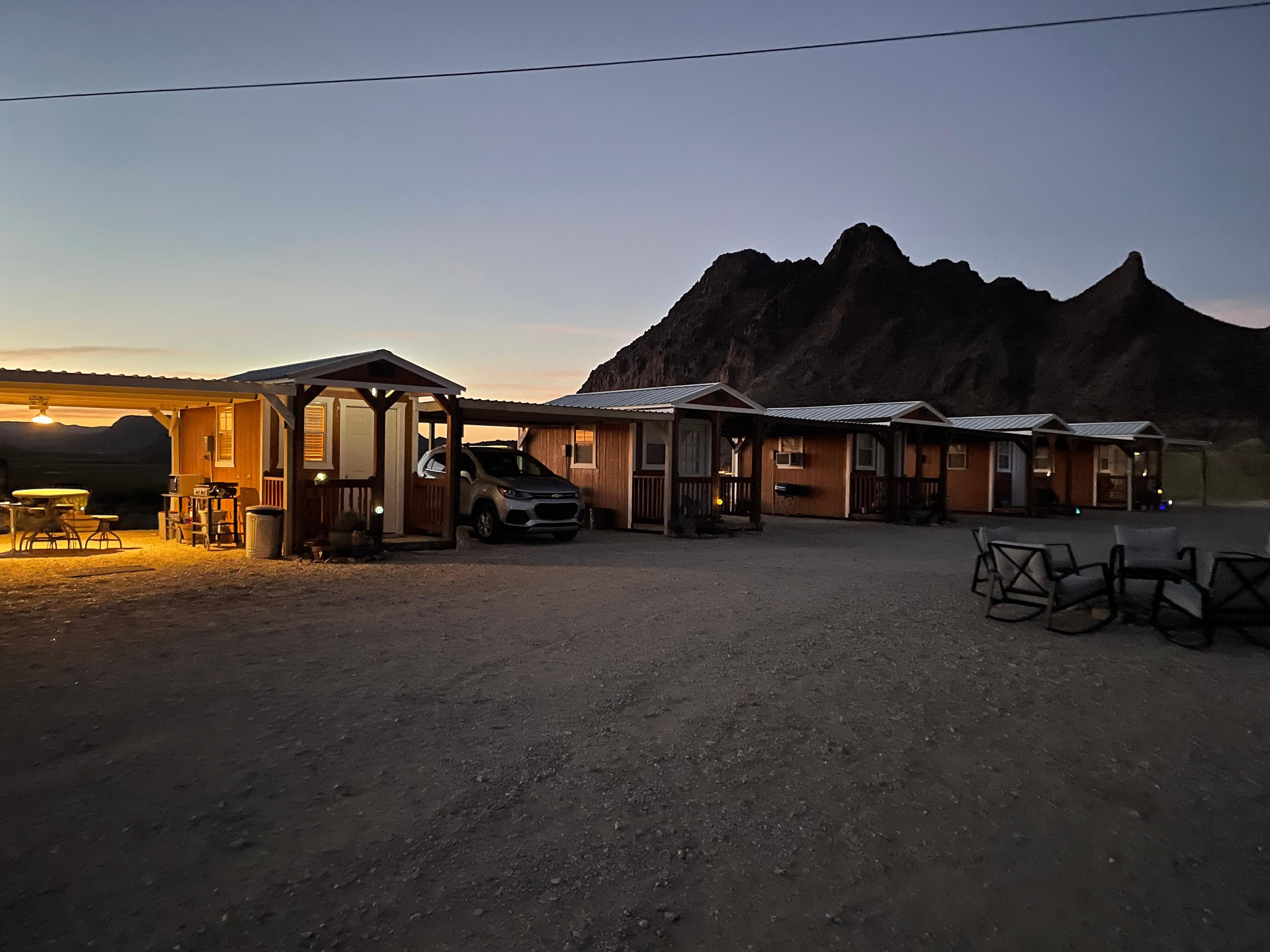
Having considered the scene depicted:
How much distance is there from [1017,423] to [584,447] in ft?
53.4

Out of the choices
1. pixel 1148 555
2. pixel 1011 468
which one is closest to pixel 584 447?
pixel 1148 555

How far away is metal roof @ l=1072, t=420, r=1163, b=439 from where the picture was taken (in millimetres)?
32156

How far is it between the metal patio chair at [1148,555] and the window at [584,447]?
38.3 ft

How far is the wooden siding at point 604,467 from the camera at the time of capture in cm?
1917

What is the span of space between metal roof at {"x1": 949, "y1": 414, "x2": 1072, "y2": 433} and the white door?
58.3 ft

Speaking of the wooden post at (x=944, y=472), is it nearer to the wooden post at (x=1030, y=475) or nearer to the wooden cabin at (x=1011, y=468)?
the wooden cabin at (x=1011, y=468)

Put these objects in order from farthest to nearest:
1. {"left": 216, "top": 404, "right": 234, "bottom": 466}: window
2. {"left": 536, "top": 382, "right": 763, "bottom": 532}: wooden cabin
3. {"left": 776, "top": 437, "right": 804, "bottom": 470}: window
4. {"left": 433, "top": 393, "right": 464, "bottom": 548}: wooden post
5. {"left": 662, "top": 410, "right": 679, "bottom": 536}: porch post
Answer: {"left": 776, "top": 437, "right": 804, "bottom": 470}: window < {"left": 536, "top": 382, "right": 763, "bottom": 532}: wooden cabin < {"left": 662, "top": 410, "right": 679, "bottom": 536}: porch post < {"left": 216, "top": 404, "right": 234, "bottom": 466}: window < {"left": 433, "top": 393, "right": 464, "bottom": 548}: wooden post

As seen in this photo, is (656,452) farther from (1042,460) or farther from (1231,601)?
(1042,460)

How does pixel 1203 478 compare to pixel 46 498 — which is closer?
pixel 46 498

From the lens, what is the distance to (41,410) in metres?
15.2

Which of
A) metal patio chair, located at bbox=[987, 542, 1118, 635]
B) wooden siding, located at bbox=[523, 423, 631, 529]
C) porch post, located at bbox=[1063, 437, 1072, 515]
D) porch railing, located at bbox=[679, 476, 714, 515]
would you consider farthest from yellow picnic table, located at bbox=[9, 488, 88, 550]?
porch post, located at bbox=[1063, 437, 1072, 515]

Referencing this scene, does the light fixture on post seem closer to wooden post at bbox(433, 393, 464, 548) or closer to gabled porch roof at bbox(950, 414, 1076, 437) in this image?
wooden post at bbox(433, 393, 464, 548)

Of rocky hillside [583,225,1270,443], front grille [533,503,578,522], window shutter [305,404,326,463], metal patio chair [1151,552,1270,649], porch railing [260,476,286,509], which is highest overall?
rocky hillside [583,225,1270,443]

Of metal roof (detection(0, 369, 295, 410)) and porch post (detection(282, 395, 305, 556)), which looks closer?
metal roof (detection(0, 369, 295, 410))
